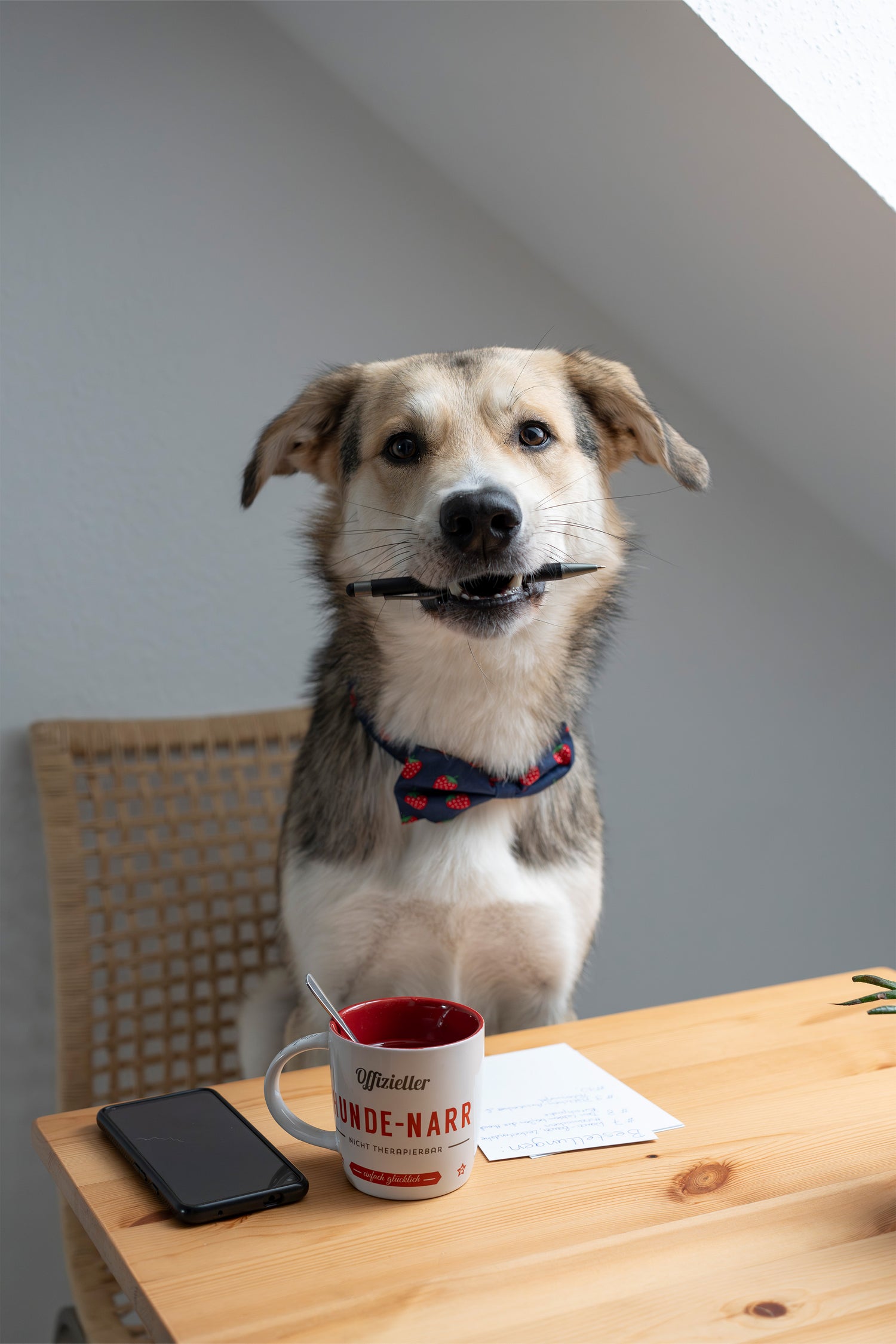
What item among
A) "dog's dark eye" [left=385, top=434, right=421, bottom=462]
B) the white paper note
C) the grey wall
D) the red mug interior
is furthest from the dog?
the grey wall

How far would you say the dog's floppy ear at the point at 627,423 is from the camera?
120cm

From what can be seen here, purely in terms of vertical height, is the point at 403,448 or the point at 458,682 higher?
the point at 403,448

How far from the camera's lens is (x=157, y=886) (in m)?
1.63

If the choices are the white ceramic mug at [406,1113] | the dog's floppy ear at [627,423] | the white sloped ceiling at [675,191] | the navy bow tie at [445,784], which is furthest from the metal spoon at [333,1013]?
the white sloped ceiling at [675,191]

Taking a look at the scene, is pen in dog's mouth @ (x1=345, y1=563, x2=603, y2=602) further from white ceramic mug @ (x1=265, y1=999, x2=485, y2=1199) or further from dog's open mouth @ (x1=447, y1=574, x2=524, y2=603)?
white ceramic mug @ (x1=265, y1=999, x2=485, y2=1199)

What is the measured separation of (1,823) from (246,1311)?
49.2 inches

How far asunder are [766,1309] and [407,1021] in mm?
294

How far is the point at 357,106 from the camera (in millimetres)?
1799

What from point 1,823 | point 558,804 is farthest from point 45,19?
point 558,804

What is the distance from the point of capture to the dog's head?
40.5 inches

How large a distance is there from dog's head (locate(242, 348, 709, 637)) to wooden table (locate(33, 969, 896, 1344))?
1.68 ft

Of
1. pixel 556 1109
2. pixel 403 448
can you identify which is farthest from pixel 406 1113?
pixel 403 448

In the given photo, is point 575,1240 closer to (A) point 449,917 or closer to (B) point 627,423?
(A) point 449,917

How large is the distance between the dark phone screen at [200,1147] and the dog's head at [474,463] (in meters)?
0.54
